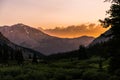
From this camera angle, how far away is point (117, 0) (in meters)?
28.9

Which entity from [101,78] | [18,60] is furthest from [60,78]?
[18,60]

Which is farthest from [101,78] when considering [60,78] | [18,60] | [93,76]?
[18,60]

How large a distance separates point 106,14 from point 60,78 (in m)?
68.7

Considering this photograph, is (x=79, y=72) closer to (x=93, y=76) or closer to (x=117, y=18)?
(x=93, y=76)

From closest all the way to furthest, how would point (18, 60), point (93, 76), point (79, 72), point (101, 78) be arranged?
point (101, 78) → point (93, 76) → point (79, 72) → point (18, 60)

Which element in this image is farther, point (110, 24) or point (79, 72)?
point (79, 72)

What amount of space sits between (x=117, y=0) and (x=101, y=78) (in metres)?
54.9

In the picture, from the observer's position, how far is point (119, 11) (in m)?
28.4

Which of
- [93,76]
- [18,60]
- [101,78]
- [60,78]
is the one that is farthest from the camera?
[18,60]

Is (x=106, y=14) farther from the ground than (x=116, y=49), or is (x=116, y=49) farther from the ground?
(x=106, y=14)

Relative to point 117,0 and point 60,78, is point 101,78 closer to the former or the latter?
point 60,78

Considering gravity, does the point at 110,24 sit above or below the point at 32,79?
above

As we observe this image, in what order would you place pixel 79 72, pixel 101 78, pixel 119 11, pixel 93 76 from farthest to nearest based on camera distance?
pixel 79 72
pixel 93 76
pixel 101 78
pixel 119 11

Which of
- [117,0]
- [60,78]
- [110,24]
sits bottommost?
[60,78]
